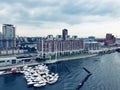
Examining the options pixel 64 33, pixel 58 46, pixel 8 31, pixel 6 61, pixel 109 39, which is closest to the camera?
pixel 6 61

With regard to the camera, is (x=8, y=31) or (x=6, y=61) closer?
(x=6, y=61)

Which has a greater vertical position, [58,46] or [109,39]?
[109,39]

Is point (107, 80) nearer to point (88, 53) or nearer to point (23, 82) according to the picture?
point (23, 82)

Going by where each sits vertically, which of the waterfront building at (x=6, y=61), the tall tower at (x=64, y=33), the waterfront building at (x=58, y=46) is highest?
the tall tower at (x=64, y=33)

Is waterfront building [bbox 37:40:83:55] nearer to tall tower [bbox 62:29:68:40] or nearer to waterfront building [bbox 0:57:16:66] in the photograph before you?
tall tower [bbox 62:29:68:40]

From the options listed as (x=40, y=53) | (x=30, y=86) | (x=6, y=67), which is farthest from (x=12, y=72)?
(x=40, y=53)

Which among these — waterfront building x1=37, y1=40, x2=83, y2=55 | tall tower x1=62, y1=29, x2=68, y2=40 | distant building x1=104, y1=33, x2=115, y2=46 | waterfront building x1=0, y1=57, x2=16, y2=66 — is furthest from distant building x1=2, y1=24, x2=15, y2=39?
distant building x1=104, y1=33, x2=115, y2=46

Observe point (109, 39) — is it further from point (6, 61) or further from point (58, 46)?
point (6, 61)

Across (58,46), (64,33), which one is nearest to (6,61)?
(58,46)

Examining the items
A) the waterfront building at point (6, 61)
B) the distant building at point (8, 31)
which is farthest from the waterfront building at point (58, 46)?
the distant building at point (8, 31)

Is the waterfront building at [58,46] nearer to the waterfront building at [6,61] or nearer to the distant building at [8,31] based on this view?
the waterfront building at [6,61]

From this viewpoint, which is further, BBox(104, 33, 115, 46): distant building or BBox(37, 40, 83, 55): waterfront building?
BBox(104, 33, 115, 46): distant building
